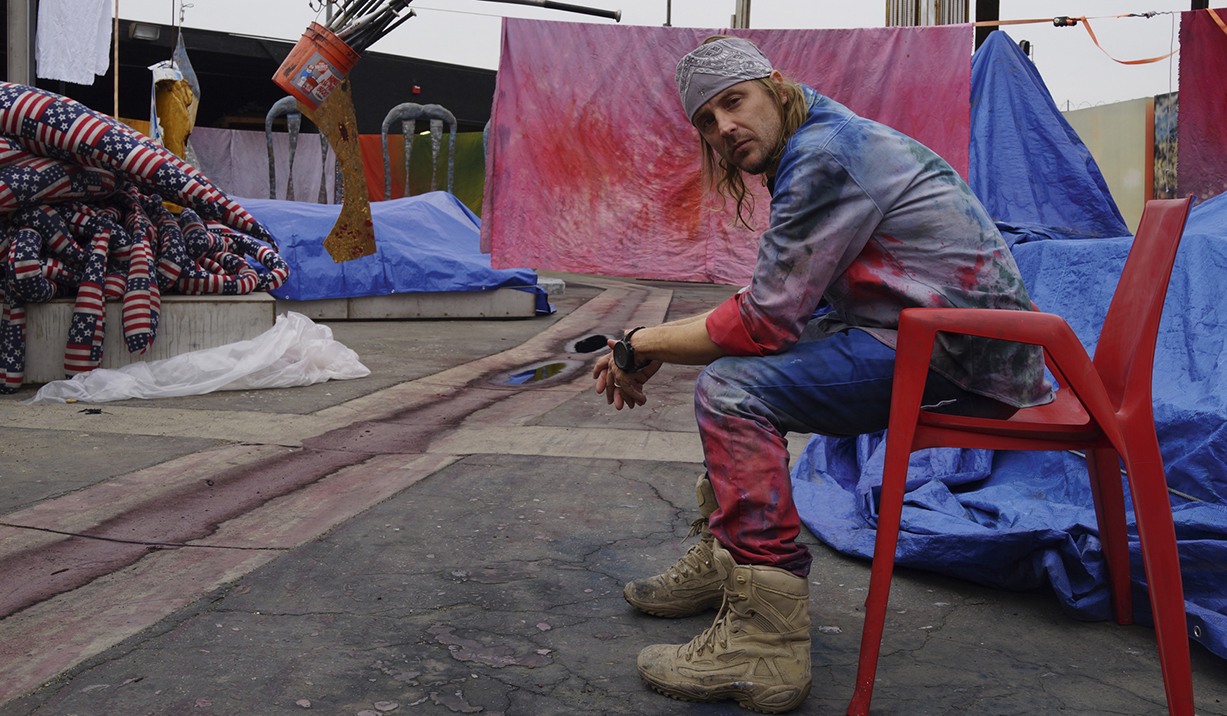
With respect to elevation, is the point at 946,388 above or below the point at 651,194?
below

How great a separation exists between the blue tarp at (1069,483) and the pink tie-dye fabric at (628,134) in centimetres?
193

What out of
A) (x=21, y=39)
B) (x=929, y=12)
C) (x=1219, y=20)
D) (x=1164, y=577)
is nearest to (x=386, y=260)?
(x=21, y=39)

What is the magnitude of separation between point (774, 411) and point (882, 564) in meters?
0.35

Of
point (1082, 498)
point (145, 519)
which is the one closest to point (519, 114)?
point (145, 519)

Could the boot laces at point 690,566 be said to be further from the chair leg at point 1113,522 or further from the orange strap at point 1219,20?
the orange strap at point 1219,20

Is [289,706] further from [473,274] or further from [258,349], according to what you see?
[473,274]

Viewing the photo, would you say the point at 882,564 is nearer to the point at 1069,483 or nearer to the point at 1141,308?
the point at 1141,308

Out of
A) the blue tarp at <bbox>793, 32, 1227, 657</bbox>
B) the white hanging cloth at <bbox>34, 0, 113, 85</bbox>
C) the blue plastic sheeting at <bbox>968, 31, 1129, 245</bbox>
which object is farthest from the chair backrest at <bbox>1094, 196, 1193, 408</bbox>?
the white hanging cloth at <bbox>34, 0, 113, 85</bbox>

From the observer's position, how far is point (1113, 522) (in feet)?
6.67

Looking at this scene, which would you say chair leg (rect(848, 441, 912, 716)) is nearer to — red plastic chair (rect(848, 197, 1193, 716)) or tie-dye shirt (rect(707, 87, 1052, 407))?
red plastic chair (rect(848, 197, 1193, 716))

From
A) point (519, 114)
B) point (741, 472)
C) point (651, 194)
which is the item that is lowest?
point (741, 472)

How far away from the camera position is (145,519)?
9.14 ft

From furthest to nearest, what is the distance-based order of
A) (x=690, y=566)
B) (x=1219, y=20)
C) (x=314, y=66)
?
(x=314, y=66), (x=1219, y=20), (x=690, y=566)

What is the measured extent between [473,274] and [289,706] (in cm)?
719
